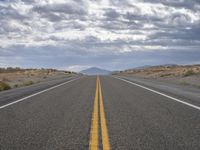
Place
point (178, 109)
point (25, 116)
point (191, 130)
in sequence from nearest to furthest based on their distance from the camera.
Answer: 1. point (191, 130)
2. point (25, 116)
3. point (178, 109)

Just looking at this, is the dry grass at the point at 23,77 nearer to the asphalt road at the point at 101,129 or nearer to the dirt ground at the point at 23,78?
the dirt ground at the point at 23,78

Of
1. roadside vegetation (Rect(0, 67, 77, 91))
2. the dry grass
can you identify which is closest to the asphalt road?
roadside vegetation (Rect(0, 67, 77, 91))

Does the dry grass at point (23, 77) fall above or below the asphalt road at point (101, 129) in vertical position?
below

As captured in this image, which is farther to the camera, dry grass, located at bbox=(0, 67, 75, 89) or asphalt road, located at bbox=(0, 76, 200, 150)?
dry grass, located at bbox=(0, 67, 75, 89)

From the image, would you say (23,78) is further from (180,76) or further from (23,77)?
(180,76)

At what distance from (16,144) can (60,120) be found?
2827 millimetres

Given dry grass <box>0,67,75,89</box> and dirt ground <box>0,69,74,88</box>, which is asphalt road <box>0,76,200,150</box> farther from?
dirt ground <box>0,69,74,88</box>

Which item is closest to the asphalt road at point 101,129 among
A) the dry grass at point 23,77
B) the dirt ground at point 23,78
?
the dry grass at point 23,77

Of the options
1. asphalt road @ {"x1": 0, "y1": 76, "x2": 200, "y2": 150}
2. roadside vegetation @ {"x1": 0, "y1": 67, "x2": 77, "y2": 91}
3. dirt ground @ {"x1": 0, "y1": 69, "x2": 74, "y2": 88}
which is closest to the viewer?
asphalt road @ {"x1": 0, "y1": 76, "x2": 200, "y2": 150}

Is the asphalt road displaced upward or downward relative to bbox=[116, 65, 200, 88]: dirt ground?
downward

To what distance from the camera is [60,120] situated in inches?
368

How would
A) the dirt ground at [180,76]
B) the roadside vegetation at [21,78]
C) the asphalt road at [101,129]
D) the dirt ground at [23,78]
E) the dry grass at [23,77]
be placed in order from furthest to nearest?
1. the dry grass at [23,77]
2. the dirt ground at [23,78]
3. the dirt ground at [180,76]
4. the roadside vegetation at [21,78]
5. the asphalt road at [101,129]

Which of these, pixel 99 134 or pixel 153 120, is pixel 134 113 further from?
pixel 99 134

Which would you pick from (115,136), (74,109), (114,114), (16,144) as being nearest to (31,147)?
(16,144)
